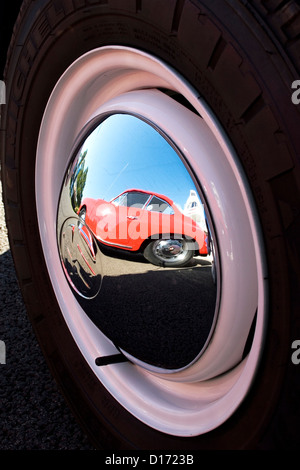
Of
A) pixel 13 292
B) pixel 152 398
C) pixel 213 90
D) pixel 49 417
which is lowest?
pixel 49 417

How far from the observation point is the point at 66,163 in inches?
50.4

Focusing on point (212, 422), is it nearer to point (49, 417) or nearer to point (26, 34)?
point (49, 417)

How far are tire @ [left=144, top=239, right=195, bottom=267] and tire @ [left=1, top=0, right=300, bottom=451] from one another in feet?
0.30

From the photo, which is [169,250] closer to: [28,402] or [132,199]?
[132,199]

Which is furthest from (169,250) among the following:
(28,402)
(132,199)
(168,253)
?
(28,402)

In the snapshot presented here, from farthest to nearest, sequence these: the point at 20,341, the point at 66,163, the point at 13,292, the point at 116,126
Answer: the point at 13,292 → the point at 20,341 → the point at 66,163 → the point at 116,126

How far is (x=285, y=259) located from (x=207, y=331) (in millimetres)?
319

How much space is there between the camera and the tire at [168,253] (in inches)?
35.2

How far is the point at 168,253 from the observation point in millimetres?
928

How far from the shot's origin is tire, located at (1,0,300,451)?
24.6 inches

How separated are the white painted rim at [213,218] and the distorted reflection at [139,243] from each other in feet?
0.12

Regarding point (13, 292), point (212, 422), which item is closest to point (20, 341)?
point (13, 292)

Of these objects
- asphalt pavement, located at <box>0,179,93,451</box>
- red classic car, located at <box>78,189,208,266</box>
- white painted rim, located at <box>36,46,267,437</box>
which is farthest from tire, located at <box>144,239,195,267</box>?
asphalt pavement, located at <box>0,179,93,451</box>

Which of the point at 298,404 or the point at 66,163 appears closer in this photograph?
the point at 298,404
